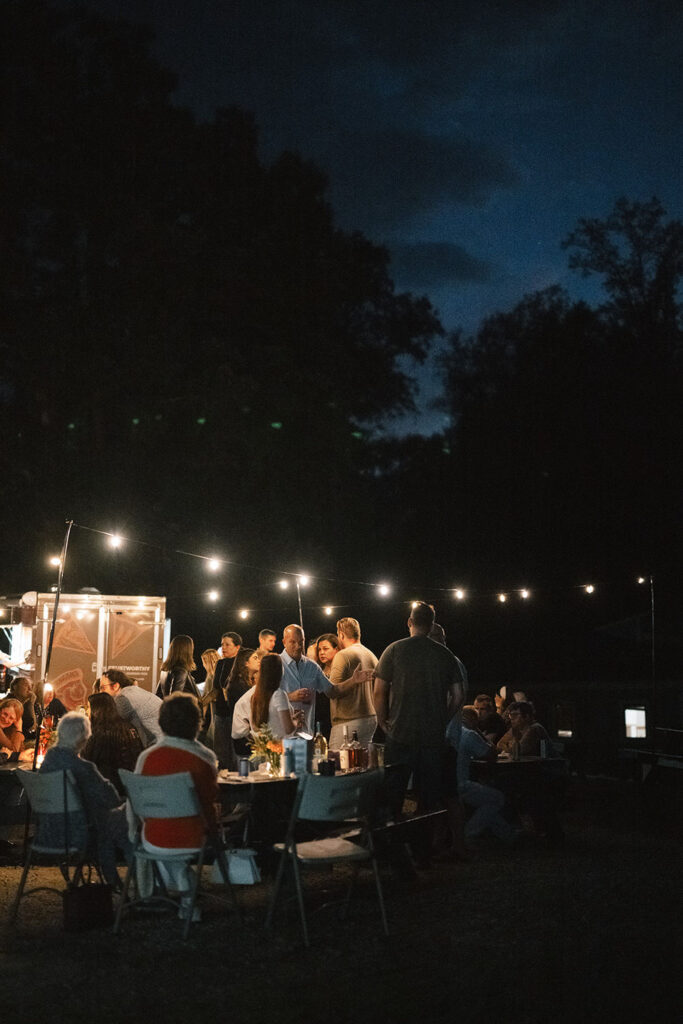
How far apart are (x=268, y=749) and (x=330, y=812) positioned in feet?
4.63

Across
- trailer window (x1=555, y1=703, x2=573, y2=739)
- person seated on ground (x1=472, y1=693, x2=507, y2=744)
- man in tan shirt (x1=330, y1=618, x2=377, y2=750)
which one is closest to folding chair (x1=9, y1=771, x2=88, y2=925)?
man in tan shirt (x1=330, y1=618, x2=377, y2=750)

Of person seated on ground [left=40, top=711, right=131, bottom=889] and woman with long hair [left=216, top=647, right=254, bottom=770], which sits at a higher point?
woman with long hair [left=216, top=647, right=254, bottom=770]

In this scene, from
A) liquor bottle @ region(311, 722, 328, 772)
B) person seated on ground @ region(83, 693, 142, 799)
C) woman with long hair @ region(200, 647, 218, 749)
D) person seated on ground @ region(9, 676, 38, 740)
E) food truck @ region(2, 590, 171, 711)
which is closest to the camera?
liquor bottle @ region(311, 722, 328, 772)

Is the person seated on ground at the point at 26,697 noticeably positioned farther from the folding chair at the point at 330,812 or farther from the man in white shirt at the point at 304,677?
the folding chair at the point at 330,812

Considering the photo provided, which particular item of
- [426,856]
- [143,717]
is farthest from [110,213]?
[426,856]

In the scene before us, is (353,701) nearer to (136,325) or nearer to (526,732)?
(526,732)

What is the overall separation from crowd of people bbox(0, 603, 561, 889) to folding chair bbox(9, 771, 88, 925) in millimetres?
108

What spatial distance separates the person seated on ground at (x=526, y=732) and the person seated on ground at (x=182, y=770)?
391 centimetres

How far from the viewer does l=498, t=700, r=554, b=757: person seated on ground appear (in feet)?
29.7

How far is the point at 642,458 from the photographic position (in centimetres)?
2420

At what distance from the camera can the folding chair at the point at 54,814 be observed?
591cm

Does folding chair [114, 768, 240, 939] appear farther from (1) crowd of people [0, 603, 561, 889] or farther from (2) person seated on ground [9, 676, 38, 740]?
(2) person seated on ground [9, 676, 38, 740]

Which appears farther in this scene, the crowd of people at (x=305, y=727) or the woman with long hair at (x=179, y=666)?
the woman with long hair at (x=179, y=666)

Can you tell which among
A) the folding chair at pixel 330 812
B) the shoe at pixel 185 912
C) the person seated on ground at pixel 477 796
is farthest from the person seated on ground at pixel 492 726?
the shoe at pixel 185 912
